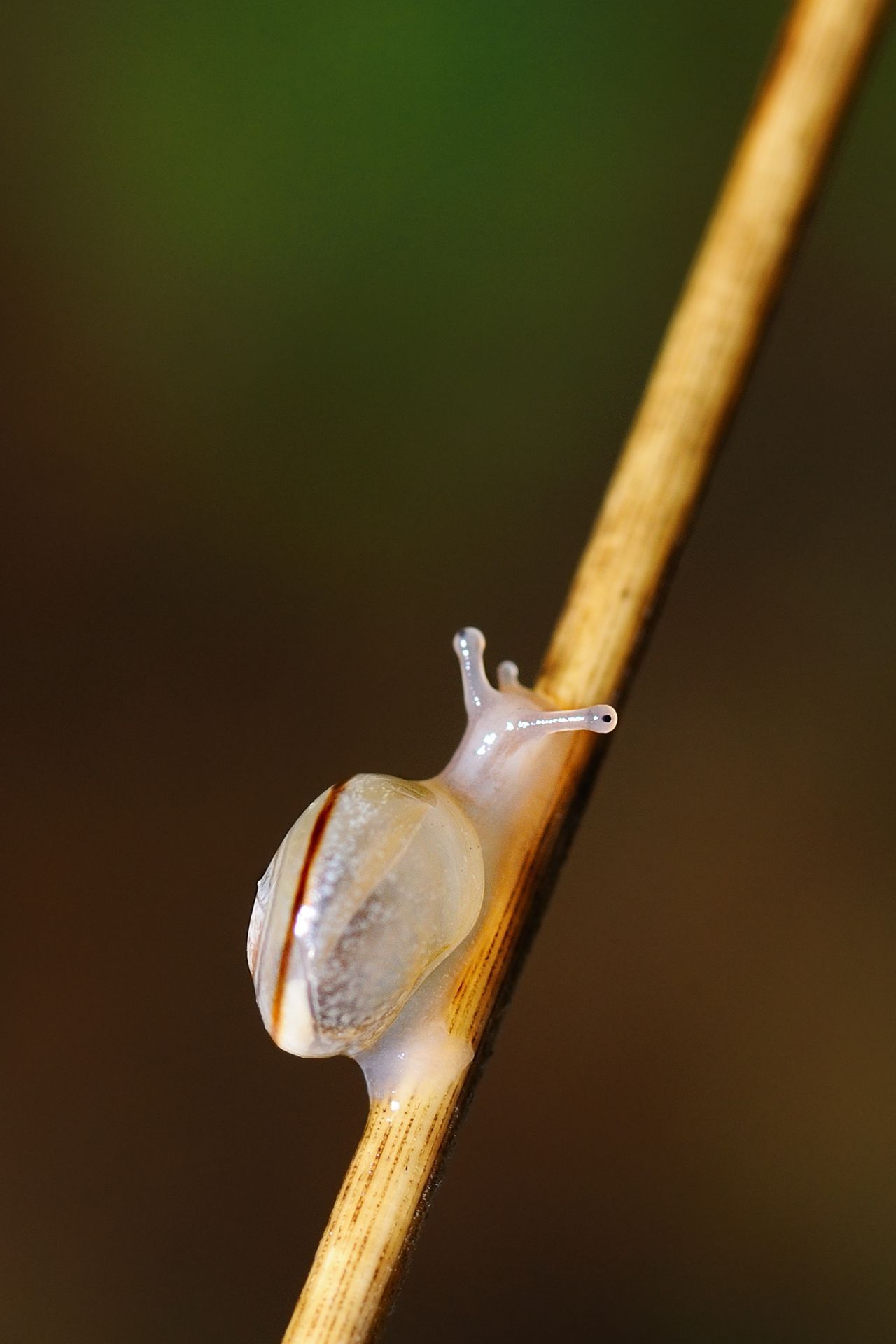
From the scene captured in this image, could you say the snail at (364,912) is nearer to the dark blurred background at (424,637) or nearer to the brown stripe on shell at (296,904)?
the brown stripe on shell at (296,904)

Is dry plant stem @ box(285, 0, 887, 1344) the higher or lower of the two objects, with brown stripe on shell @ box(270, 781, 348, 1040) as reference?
higher

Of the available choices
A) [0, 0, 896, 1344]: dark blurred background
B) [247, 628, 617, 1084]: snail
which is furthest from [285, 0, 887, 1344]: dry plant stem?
[0, 0, 896, 1344]: dark blurred background

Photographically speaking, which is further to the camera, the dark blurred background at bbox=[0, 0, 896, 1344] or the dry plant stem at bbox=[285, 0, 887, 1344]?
the dark blurred background at bbox=[0, 0, 896, 1344]

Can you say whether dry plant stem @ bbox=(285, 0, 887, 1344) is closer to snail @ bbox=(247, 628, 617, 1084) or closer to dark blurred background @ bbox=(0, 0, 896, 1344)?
snail @ bbox=(247, 628, 617, 1084)

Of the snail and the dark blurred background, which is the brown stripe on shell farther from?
the dark blurred background

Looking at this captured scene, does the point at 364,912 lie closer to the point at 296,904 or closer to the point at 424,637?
the point at 296,904

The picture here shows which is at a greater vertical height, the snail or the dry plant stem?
the dry plant stem
